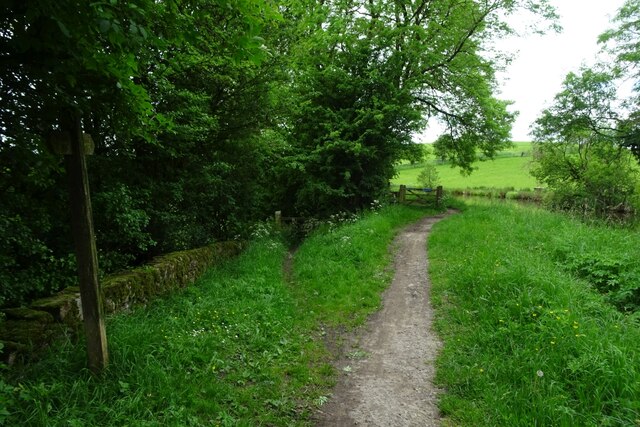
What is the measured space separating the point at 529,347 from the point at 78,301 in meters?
5.68

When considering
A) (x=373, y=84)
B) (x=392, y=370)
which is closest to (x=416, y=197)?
(x=373, y=84)

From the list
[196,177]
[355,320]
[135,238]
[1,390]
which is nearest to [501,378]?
[355,320]

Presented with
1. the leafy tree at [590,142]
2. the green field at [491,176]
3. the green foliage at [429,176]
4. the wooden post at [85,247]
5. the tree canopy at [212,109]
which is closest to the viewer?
the tree canopy at [212,109]

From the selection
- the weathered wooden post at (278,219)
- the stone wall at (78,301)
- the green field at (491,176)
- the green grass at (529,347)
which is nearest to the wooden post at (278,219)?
the weathered wooden post at (278,219)

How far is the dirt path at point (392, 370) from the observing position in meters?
3.90

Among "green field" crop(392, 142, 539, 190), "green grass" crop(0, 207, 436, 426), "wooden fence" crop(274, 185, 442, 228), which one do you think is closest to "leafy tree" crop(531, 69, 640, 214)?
"wooden fence" crop(274, 185, 442, 228)

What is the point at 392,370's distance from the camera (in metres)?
4.79

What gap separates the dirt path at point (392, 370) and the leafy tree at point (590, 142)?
19967mm

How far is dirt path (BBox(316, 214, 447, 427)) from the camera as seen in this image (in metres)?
3.90

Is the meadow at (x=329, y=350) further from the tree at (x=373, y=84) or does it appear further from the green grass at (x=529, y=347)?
the tree at (x=373, y=84)

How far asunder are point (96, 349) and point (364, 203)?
13.3m

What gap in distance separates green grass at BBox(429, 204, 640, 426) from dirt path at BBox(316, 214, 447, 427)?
9.5 inches

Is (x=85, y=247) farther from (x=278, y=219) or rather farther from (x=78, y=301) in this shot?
(x=278, y=219)

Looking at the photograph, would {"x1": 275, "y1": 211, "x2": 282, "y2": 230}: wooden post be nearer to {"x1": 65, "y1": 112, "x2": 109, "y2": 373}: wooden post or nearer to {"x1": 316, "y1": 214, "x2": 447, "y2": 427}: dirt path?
{"x1": 316, "y1": 214, "x2": 447, "y2": 427}: dirt path
